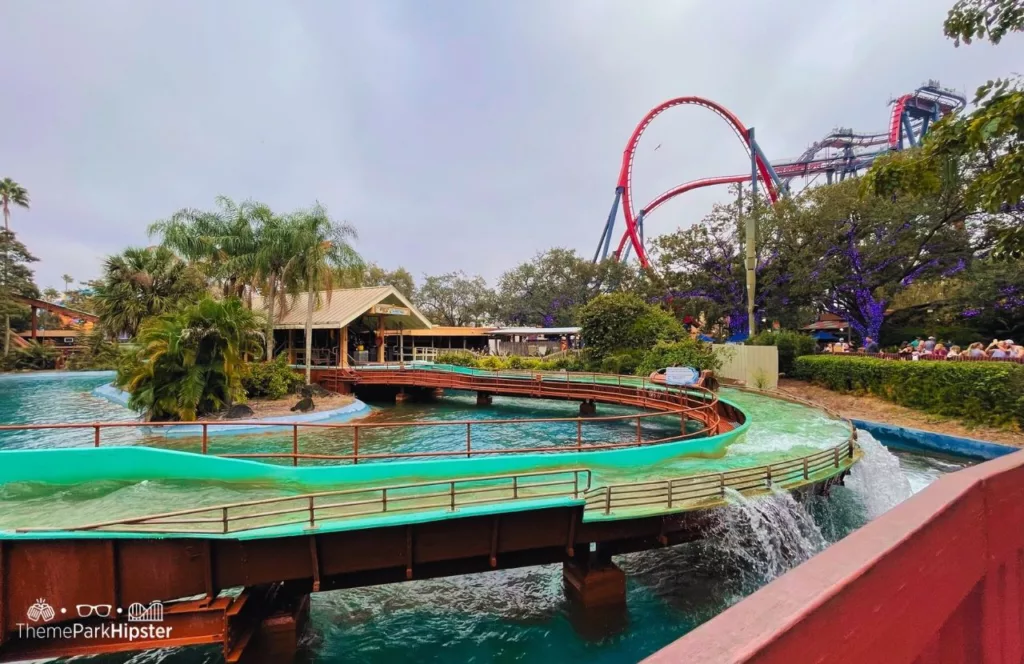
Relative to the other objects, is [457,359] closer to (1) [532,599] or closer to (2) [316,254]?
(2) [316,254]

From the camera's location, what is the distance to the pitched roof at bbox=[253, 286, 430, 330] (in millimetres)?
27828

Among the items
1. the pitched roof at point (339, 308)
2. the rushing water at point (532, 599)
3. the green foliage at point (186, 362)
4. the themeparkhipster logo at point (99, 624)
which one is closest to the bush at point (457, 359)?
the pitched roof at point (339, 308)

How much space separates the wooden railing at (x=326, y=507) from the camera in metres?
5.45

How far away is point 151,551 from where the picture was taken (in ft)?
18.3

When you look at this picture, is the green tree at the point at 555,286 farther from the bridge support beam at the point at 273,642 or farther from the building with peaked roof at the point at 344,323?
the bridge support beam at the point at 273,642

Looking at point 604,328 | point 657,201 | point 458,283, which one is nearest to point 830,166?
point 657,201

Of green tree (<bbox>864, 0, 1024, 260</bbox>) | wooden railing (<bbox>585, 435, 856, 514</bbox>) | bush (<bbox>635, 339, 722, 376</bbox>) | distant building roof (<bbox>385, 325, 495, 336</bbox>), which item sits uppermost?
green tree (<bbox>864, 0, 1024, 260</bbox>)

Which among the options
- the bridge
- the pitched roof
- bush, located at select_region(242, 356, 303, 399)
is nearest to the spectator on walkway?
the bridge

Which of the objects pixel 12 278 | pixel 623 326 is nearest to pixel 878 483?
pixel 623 326

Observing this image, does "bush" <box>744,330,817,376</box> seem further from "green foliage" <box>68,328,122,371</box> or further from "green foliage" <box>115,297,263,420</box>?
"green foliage" <box>68,328,122,371</box>

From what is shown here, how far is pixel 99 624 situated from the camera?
5441mm

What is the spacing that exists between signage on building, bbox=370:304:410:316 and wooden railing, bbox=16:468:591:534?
22.8 m

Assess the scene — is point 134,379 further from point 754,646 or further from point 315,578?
point 754,646

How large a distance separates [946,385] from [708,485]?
14246 mm
